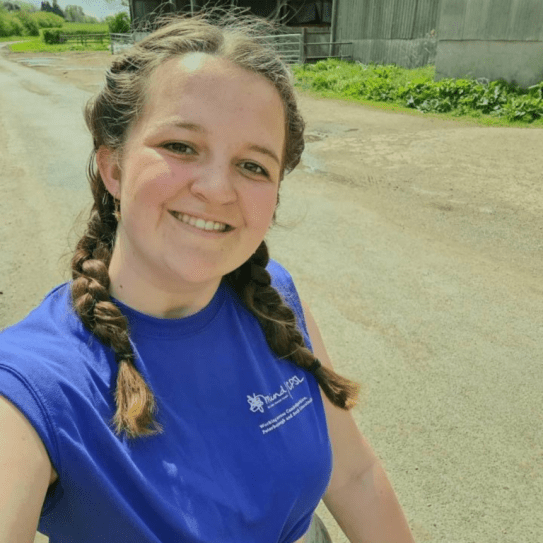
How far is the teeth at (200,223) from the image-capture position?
1.51m

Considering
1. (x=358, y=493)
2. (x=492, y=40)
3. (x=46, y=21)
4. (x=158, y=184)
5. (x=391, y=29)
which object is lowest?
(x=46, y=21)

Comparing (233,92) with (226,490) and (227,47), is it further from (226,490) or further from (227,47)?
(226,490)

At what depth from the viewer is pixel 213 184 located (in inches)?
59.0

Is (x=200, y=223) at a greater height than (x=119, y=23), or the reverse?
(x=200, y=223)

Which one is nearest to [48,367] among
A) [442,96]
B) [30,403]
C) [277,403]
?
[30,403]

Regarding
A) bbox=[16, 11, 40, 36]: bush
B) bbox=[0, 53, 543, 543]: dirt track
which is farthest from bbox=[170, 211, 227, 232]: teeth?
bbox=[16, 11, 40, 36]: bush

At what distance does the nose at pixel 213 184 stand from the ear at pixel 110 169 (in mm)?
273

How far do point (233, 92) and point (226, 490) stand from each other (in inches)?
38.7

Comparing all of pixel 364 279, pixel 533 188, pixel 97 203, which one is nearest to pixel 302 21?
pixel 533 188

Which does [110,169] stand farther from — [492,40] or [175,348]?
[492,40]

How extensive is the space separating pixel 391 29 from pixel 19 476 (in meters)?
21.9

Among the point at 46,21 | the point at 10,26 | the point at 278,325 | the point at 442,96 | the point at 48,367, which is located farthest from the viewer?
the point at 46,21

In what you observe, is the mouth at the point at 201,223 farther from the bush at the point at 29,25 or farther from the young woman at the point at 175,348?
the bush at the point at 29,25

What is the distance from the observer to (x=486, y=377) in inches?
153
